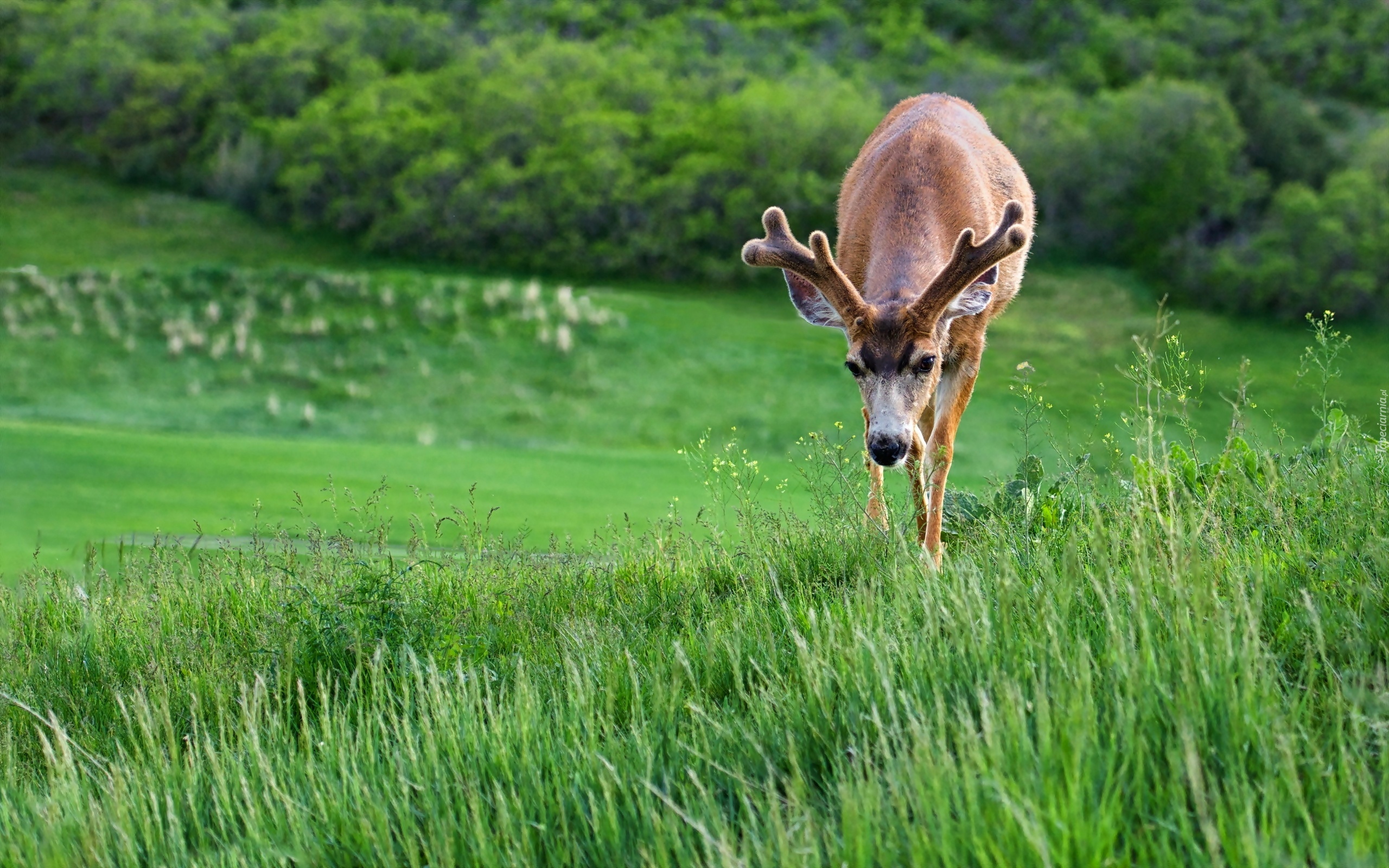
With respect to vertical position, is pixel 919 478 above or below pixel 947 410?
below

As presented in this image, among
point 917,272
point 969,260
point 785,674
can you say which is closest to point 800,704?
point 785,674

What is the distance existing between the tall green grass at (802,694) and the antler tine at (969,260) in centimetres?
75

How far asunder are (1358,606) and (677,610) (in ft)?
6.98

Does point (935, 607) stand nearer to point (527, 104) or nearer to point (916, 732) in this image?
point (916, 732)

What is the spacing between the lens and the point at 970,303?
4992 millimetres

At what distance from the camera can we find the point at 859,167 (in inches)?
258

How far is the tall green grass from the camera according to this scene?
1914mm

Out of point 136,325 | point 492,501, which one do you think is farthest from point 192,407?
point 492,501

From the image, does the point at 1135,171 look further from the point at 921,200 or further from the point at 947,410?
the point at 947,410

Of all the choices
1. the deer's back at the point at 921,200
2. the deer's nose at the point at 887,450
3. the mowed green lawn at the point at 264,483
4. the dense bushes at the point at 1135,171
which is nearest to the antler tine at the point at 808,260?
the deer's back at the point at 921,200

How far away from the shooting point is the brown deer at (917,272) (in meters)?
4.72

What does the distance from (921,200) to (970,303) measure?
0.93m

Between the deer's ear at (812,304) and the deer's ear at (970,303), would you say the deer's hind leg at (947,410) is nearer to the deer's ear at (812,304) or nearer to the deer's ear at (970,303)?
the deer's ear at (970,303)

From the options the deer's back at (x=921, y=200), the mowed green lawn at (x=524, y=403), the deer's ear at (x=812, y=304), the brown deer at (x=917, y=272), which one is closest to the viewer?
the brown deer at (x=917, y=272)
